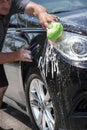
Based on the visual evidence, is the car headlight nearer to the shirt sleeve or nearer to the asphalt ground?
the shirt sleeve

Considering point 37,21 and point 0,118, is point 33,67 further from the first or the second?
point 0,118

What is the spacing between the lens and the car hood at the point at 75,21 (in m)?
4.01

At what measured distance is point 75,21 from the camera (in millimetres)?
4168

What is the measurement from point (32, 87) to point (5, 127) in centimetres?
109

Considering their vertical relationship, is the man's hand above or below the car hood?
above

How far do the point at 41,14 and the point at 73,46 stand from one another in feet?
1.55

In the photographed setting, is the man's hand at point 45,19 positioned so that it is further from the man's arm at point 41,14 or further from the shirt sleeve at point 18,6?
the shirt sleeve at point 18,6

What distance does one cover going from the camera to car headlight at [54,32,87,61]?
3.89m

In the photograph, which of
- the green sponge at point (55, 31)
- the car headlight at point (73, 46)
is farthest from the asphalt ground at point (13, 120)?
the green sponge at point (55, 31)

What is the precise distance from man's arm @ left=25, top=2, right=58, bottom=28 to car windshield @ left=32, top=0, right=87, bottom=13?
0.51 metres

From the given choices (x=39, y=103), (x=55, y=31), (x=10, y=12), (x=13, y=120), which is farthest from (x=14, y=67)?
(x=55, y=31)

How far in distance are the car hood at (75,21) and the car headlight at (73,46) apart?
0.05 metres

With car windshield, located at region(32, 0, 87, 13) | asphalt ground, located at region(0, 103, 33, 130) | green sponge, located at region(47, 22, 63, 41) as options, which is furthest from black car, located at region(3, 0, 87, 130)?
asphalt ground, located at region(0, 103, 33, 130)

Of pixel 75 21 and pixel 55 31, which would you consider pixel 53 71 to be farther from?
pixel 75 21
